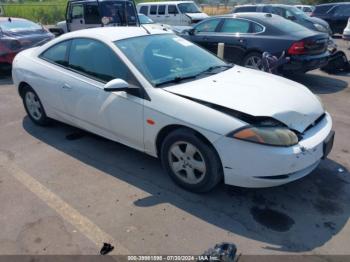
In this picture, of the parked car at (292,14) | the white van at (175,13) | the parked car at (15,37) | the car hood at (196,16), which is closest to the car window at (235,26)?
the parked car at (15,37)

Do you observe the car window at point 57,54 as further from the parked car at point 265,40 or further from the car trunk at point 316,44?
the car trunk at point 316,44

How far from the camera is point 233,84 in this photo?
3730mm

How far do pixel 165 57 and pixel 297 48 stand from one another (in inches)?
167

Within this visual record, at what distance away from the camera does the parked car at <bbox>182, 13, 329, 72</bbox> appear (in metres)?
7.36

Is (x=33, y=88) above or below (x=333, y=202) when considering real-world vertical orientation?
above

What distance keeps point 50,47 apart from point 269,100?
3165 millimetres

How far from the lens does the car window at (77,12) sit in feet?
41.5

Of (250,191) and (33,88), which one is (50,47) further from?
(250,191)

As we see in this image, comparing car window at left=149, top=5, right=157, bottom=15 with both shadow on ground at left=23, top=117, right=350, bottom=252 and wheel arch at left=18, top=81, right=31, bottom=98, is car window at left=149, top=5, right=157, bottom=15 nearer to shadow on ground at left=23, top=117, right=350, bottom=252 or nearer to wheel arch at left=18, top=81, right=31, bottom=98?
wheel arch at left=18, top=81, right=31, bottom=98

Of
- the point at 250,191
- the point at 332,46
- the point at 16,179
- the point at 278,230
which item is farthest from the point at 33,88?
the point at 332,46

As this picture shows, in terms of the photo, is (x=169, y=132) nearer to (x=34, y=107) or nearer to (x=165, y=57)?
(x=165, y=57)

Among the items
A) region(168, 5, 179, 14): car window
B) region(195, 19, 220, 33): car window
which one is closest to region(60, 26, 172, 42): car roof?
region(195, 19, 220, 33): car window

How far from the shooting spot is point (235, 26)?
27.2 ft

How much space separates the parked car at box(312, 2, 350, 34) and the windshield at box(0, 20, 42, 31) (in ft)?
44.7
